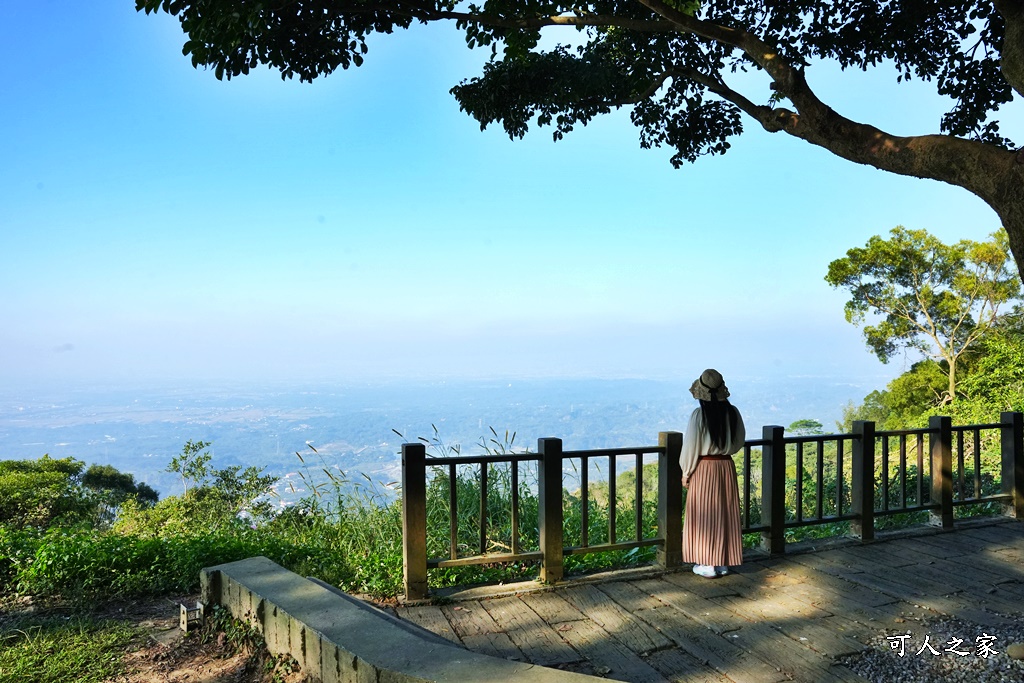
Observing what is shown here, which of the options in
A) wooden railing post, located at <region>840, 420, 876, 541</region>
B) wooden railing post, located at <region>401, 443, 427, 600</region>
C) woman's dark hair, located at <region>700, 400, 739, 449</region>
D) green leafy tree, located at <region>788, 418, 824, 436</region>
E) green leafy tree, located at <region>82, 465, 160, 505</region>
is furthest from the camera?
green leafy tree, located at <region>788, 418, 824, 436</region>

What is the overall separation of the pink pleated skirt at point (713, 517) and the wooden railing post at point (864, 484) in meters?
1.46

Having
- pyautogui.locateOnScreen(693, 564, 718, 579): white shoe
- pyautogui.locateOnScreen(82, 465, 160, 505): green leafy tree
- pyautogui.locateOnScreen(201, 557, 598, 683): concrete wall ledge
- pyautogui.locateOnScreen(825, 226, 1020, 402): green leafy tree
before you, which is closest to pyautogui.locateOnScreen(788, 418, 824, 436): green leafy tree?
pyautogui.locateOnScreen(825, 226, 1020, 402): green leafy tree

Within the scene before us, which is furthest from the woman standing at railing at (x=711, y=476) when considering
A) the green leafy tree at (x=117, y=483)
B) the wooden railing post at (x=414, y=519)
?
the green leafy tree at (x=117, y=483)

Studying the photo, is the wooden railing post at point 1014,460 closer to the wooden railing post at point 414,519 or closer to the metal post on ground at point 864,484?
the metal post on ground at point 864,484

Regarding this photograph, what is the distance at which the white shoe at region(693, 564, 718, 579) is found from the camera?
4734 millimetres

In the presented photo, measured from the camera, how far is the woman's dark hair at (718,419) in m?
4.84

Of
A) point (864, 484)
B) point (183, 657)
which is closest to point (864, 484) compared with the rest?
point (864, 484)

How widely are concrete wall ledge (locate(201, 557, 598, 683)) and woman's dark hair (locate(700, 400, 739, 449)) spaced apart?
256cm

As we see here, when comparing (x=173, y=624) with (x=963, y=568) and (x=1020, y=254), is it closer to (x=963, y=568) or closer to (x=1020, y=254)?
(x=963, y=568)

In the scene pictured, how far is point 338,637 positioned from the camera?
274cm

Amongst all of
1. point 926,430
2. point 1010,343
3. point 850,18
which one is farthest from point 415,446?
point 1010,343

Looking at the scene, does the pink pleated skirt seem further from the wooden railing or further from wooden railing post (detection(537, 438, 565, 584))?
A: wooden railing post (detection(537, 438, 565, 584))

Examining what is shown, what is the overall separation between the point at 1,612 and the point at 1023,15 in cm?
768

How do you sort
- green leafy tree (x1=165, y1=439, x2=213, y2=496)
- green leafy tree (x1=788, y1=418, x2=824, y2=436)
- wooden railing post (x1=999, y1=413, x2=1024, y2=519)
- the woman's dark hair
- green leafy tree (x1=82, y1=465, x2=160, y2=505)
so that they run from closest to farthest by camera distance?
the woman's dark hair < wooden railing post (x1=999, y1=413, x2=1024, y2=519) < green leafy tree (x1=165, y1=439, x2=213, y2=496) < green leafy tree (x1=82, y1=465, x2=160, y2=505) < green leafy tree (x1=788, y1=418, x2=824, y2=436)
